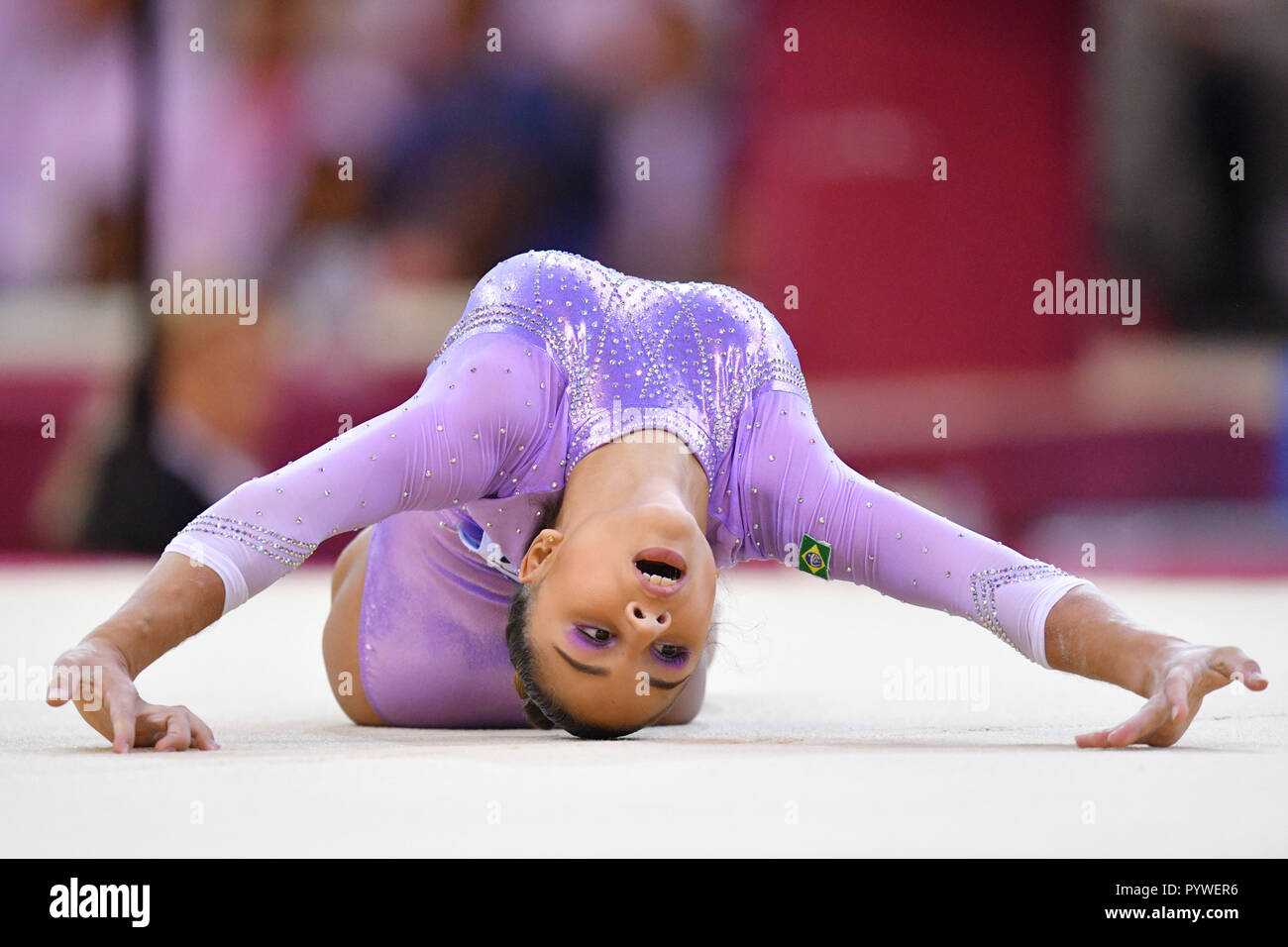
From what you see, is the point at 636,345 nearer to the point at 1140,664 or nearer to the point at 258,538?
the point at 258,538

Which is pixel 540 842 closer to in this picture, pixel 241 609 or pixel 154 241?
pixel 241 609

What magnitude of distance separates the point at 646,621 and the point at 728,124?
3.92 metres

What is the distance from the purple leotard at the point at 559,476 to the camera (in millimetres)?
1709

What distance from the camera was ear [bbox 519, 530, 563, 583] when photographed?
172cm

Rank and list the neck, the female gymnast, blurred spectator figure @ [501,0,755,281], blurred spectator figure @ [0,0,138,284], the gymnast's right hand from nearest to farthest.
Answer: the gymnast's right hand, the female gymnast, the neck, blurred spectator figure @ [0,0,138,284], blurred spectator figure @ [501,0,755,281]

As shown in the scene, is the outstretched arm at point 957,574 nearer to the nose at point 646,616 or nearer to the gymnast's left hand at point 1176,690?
the gymnast's left hand at point 1176,690

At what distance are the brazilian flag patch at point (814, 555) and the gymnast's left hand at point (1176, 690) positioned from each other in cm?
41

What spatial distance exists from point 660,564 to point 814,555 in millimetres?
315

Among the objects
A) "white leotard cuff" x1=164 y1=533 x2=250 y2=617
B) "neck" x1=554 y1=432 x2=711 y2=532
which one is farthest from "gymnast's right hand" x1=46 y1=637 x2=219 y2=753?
"neck" x1=554 y1=432 x2=711 y2=532

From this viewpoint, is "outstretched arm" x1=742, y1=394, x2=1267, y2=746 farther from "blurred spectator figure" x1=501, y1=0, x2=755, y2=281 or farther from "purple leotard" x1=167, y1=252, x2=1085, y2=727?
"blurred spectator figure" x1=501, y1=0, x2=755, y2=281

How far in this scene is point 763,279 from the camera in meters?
5.24

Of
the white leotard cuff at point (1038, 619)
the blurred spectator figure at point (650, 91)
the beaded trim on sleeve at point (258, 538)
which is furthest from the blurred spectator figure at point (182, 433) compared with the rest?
the white leotard cuff at point (1038, 619)

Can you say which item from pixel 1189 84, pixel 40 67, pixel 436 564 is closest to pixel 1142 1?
pixel 1189 84

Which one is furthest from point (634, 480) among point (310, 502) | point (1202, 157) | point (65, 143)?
point (1202, 157)
